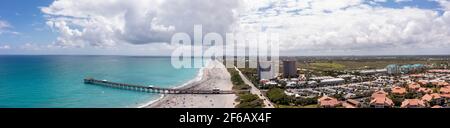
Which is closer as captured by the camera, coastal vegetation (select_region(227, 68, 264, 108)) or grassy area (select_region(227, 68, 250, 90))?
coastal vegetation (select_region(227, 68, 264, 108))

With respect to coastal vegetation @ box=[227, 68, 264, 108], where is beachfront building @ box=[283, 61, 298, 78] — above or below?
above

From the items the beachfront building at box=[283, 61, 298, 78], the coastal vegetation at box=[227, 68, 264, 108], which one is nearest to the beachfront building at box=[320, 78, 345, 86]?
the beachfront building at box=[283, 61, 298, 78]

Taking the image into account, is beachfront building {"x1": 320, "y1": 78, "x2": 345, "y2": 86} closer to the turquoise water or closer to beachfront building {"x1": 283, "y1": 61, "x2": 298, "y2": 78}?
beachfront building {"x1": 283, "y1": 61, "x2": 298, "y2": 78}

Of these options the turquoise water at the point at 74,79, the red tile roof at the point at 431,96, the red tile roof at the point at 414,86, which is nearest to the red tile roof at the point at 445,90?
the red tile roof at the point at 431,96

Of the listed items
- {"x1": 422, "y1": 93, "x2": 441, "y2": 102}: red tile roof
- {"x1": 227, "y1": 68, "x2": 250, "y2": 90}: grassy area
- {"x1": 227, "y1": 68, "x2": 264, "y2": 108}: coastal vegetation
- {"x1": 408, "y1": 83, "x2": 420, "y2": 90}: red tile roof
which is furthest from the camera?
{"x1": 227, "y1": 68, "x2": 250, "y2": 90}: grassy area

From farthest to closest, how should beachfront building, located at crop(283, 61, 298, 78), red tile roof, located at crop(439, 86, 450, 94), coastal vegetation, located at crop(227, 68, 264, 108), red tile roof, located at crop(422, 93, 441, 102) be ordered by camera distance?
beachfront building, located at crop(283, 61, 298, 78) → red tile roof, located at crop(439, 86, 450, 94) → red tile roof, located at crop(422, 93, 441, 102) → coastal vegetation, located at crop(227, 68, 264, 108)

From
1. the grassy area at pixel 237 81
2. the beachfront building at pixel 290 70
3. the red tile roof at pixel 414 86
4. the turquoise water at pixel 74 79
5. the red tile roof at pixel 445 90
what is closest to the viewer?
the red tile roof at pixel 445 90

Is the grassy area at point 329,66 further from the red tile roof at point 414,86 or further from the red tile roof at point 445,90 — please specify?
the red tile roof at point 445,90
